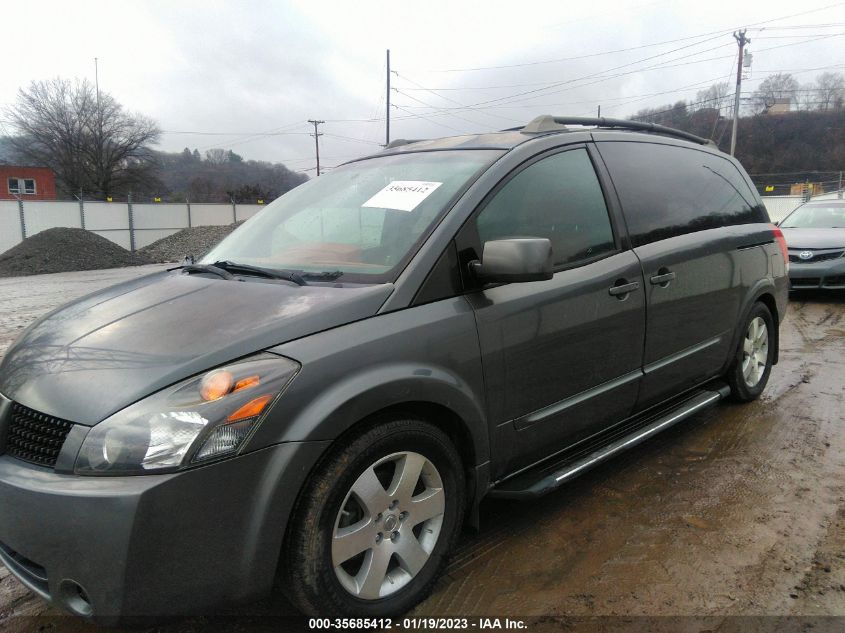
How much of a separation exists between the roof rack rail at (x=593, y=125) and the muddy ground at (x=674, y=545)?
1.89 m

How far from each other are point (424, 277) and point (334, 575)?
1.08 meters

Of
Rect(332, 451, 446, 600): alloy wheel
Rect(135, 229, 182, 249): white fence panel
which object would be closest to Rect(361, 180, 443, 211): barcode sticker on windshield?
Rect(332, 451, 446, 600): alloy wheel

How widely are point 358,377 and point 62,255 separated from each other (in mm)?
23753

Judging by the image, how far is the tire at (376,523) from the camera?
1.91 metres

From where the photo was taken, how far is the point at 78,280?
55.7 feet

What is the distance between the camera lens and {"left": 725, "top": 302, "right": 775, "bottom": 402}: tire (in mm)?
4168

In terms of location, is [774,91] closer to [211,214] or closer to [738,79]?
[738,79]

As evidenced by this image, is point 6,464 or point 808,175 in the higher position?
point 808,175

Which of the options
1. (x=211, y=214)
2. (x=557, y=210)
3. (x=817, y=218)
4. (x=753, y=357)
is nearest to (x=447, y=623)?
(x=557, y=210)

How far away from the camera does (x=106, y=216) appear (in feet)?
93.6

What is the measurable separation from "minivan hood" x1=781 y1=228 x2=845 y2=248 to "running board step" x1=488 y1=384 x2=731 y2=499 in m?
6.53

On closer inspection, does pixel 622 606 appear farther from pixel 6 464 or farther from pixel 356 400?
pixel 6 464

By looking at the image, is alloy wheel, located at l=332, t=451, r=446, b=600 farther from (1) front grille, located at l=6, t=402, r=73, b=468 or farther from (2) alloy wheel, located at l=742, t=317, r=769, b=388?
(2) alloy wheel, located at l=742, t=317, r=769, b=388

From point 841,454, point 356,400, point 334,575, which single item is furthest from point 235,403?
point 841,454
